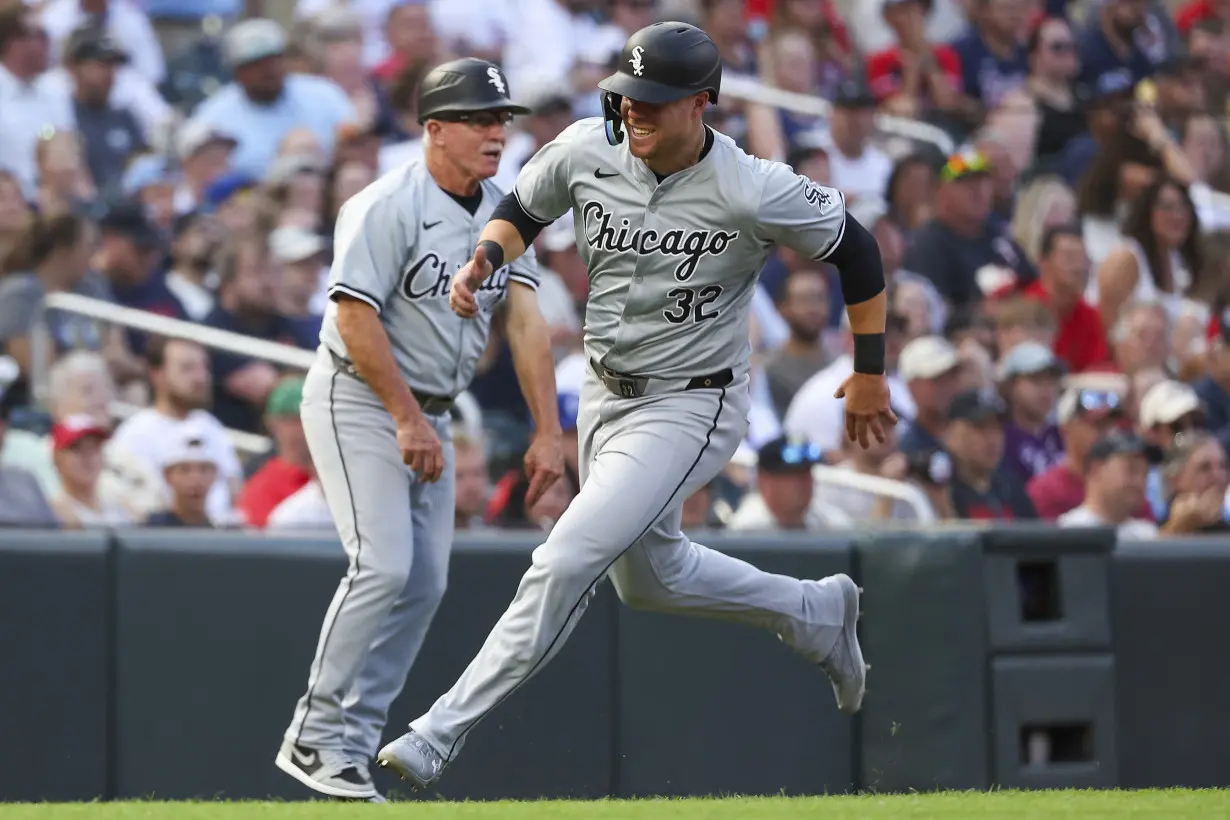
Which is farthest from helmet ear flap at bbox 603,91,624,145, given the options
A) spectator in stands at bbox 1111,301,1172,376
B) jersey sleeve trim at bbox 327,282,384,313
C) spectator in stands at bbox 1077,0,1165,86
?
spectator in stands at bbox 1077,0,1165,86

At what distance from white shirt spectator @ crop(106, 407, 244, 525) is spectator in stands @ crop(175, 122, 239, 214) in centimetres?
239

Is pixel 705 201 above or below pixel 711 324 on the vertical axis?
above

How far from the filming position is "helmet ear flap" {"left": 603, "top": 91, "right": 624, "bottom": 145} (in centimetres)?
→ 477

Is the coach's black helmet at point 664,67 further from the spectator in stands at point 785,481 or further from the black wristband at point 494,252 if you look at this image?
the spectator in stands at point 785,481

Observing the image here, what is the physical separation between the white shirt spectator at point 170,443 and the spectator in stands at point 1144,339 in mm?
4781

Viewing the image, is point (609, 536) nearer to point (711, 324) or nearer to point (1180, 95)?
point (711, 324)

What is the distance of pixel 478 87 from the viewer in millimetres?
5371

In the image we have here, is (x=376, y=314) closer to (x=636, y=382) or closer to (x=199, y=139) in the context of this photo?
(x=636, y=382)

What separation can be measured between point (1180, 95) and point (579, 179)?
9.40 metres

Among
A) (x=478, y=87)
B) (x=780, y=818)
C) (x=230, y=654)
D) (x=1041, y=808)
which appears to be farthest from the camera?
(x=230, y=654)

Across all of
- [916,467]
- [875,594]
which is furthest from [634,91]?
[916,467]

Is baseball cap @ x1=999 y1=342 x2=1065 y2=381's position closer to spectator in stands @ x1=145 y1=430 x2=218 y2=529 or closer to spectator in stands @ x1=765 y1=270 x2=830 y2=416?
spectator in stands @ x1=765 y1=270 x2=830 y2=416

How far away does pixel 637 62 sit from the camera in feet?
15.1

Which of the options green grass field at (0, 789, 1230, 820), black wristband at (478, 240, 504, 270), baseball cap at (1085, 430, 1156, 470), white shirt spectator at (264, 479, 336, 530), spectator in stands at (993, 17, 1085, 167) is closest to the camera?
green grass field at (0, 789, 1230, 820)
